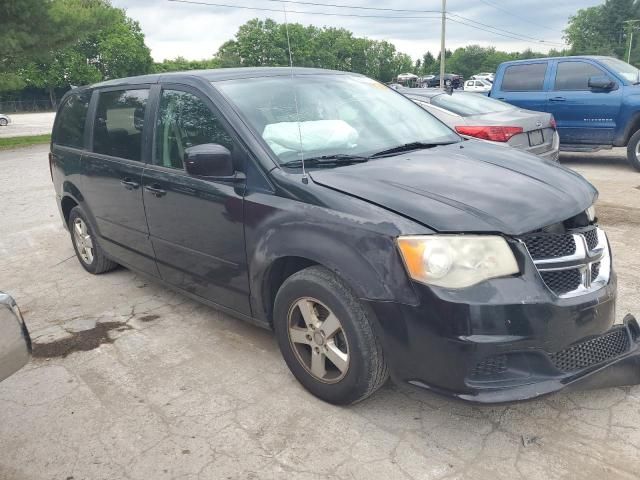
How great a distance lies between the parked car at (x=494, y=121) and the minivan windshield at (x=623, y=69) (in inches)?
98.6

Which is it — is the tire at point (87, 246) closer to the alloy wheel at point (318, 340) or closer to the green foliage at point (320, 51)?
the alloy wheel at point (318, 340)

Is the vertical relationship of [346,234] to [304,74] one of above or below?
below

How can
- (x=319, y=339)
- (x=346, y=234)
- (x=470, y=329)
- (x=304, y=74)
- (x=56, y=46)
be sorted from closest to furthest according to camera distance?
(x=470, y=329), (x=346, y=234), (x=319, y=339), (x=304, y=74), (x=56, y=46)

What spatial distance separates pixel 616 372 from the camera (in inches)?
105

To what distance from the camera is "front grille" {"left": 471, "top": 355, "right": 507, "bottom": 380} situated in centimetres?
240

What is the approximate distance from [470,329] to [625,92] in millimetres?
8334

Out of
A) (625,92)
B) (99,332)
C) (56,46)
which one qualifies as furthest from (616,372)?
(56,46)

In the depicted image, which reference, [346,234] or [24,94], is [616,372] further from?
[24,94]

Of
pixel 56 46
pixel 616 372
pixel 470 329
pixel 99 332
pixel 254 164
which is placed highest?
pixel 56 46

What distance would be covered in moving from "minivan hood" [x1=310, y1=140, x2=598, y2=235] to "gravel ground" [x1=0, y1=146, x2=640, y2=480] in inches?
Answer: 32.3

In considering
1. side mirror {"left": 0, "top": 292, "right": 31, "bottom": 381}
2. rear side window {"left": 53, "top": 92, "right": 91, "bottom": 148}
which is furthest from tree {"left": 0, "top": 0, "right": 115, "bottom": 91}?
side mirror {"left": 0, "top": 292, "right": 31, "bottom": 381}

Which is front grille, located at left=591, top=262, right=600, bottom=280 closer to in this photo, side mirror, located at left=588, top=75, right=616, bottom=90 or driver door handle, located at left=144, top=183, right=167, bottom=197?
driver door handle, located at left=144, top=183, right=167, bottom=197

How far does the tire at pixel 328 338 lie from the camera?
265 cm

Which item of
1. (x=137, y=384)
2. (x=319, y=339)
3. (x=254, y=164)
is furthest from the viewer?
(x=137, y=384)
